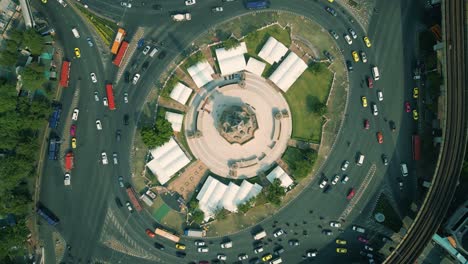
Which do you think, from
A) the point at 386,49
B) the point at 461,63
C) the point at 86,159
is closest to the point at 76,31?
the point at 86,159

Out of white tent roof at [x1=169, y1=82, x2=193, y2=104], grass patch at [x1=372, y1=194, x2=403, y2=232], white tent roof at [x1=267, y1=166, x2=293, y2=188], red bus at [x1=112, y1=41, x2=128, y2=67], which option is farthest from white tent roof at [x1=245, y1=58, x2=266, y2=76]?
grass patch at [x1=372, y1=194, x2=403, y2=232]

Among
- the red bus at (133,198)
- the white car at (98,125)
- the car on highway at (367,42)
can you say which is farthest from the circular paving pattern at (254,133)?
the car on highway at (367,42)

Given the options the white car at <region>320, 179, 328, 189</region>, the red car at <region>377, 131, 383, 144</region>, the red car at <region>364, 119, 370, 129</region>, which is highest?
the red car at <region>364, 119, 370, 129</region>

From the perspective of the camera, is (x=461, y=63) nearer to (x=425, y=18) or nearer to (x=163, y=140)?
(x=425, y=18)

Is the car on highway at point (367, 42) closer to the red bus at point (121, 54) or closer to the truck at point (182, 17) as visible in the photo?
the truck at point (182, 17)

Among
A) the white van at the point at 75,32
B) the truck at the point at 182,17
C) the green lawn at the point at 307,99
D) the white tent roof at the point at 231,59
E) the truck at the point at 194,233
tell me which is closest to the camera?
the white tent roof at the point at 231,59

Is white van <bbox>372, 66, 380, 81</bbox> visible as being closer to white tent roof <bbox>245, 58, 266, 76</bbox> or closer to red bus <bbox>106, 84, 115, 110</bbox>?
white tent roof <bbox>245, 58, 266, 76</bbox>
